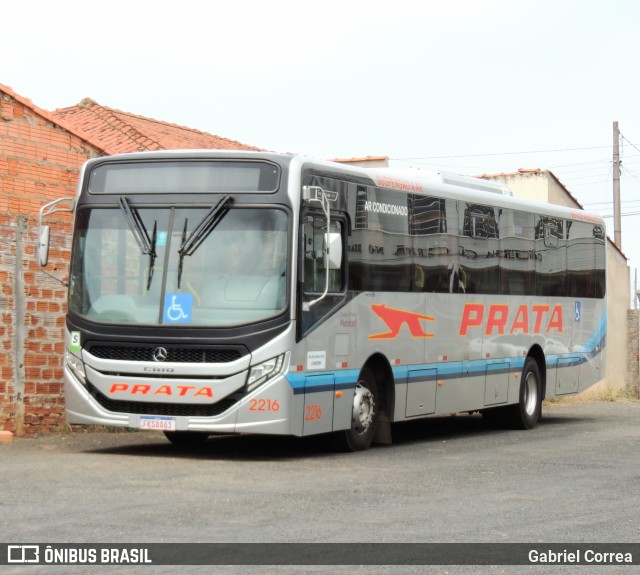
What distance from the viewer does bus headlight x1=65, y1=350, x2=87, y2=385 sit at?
14289 mm

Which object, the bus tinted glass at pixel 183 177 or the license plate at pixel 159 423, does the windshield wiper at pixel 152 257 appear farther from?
the license plate at pixel 159 423

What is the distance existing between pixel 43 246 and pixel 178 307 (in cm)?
183

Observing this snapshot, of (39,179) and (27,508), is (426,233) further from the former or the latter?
(27,508)

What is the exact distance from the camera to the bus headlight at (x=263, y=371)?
13672 mm

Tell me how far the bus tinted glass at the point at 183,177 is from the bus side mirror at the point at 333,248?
30.5 inches

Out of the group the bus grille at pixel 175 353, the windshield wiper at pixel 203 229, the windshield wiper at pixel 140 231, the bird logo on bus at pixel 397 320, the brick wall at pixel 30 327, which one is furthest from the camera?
the brick wall at pixel 30 327

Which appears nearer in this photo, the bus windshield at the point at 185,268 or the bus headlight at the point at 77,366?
the bus windshield at the point at 185,268

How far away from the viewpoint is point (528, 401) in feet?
66.3

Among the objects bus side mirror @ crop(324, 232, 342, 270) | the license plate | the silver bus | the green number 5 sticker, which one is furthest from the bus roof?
the license plate


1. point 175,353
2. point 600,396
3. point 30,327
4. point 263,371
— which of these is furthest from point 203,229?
point 600,396

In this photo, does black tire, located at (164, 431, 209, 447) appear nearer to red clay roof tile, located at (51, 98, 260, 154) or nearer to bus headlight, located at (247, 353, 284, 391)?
bus headlight, located at (247, 353, 284, 391)

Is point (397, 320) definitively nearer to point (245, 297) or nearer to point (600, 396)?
point (245, 297)

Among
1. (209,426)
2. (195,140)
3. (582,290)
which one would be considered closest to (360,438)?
(209,426)

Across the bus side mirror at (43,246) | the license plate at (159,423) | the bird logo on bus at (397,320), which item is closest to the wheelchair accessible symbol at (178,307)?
the license plate at (159,423)
